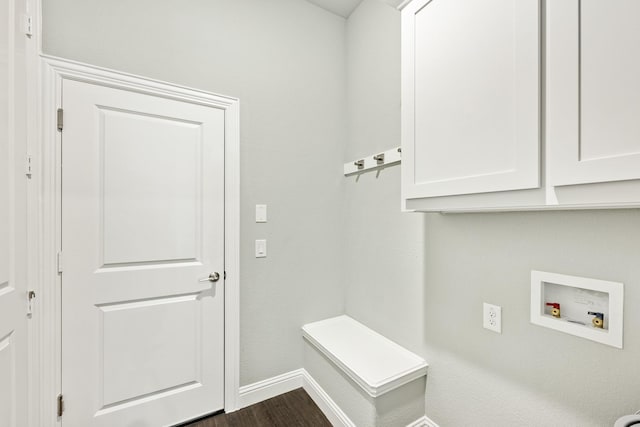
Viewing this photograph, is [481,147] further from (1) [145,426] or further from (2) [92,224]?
(1) [145,426]

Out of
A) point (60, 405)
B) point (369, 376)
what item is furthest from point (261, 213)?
point (60, 405)

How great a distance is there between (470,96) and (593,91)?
1.18ft

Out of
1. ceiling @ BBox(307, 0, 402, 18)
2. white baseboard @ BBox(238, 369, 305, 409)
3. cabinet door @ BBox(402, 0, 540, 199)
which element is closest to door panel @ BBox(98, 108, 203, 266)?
white baseboard @ BBox(238, 369, 305, 409)

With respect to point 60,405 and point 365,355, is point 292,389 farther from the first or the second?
point 60,405

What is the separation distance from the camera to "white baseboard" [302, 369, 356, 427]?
5.31ft

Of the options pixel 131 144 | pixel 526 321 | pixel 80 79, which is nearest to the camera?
pixel 526 321

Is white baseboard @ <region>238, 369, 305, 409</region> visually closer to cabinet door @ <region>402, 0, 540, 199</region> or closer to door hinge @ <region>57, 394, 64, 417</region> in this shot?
door hinge @ <region>57, 394, 64, 417</region>

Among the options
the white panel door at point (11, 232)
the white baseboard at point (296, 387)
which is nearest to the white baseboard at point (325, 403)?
the white baseboard at point (296, 387)

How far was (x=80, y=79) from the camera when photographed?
141cm

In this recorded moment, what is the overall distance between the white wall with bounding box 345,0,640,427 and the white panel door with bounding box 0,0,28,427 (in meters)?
1.81

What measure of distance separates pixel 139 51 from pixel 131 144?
54 centimetres

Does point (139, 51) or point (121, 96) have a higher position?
point (139, 51)

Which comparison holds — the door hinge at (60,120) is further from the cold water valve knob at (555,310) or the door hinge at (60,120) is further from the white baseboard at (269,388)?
the cold water valve knob at (555,310)

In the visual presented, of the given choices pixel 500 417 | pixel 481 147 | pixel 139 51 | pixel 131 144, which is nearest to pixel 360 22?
pixel 139 51
